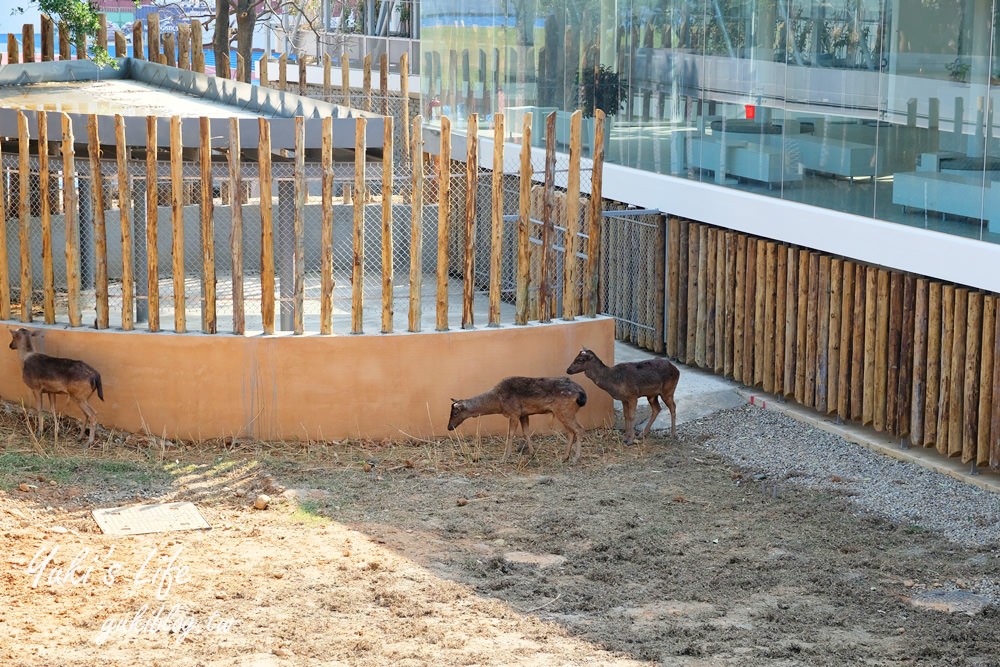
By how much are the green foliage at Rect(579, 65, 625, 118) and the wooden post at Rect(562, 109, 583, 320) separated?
2.79m

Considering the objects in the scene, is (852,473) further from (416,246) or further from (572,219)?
(416,246)

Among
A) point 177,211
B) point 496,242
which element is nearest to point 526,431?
point 496,242

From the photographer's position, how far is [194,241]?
19.1m

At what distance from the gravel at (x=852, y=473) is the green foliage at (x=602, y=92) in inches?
176

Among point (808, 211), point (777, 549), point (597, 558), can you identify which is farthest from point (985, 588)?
point (808, 211)

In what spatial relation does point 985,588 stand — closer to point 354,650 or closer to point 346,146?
point 354,650

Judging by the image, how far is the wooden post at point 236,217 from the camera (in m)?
13.2

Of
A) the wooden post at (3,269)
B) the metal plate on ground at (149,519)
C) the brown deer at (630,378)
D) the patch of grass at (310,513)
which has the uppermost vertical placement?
the wooden post at (3,269)

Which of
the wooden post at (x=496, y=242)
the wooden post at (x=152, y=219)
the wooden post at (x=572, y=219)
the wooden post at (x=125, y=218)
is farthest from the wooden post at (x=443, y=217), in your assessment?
the wooden post at (x=125, y=218)

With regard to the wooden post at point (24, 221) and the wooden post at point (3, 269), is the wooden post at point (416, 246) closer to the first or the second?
the wooden post at point (24, 221)

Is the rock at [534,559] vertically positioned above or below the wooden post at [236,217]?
below

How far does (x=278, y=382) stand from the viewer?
1340 cm

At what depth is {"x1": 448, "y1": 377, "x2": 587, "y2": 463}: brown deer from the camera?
12.9 meters

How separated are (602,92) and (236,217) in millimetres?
5824
